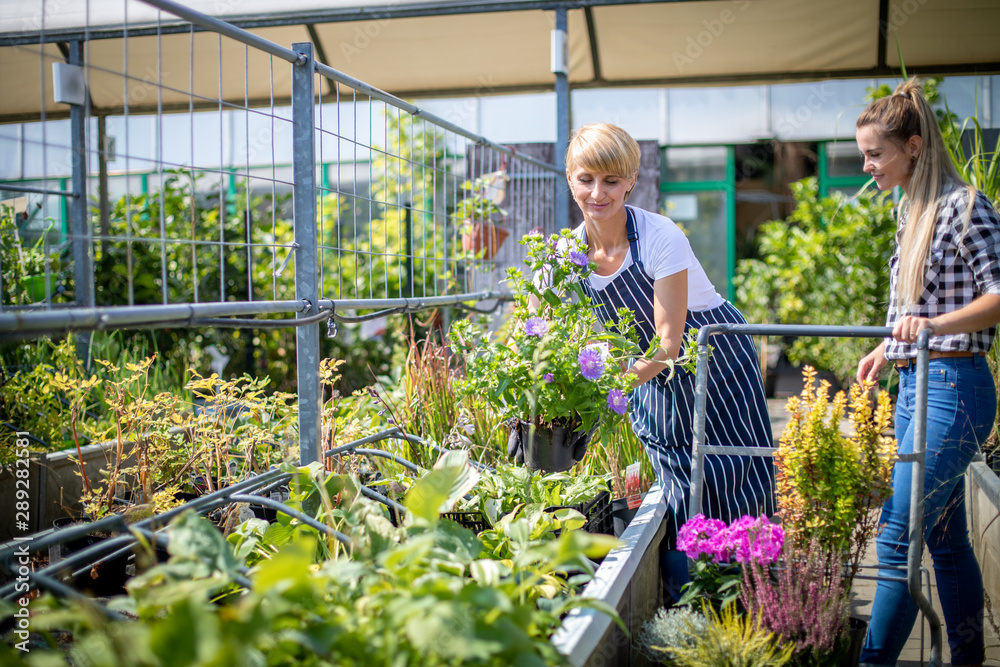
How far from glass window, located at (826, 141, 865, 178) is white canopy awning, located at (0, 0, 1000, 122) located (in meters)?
3.54

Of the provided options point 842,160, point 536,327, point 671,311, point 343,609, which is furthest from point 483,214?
point 842,160

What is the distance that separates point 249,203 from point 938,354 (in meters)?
2.23

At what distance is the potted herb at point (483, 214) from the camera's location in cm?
401

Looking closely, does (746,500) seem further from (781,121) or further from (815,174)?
(815,174)

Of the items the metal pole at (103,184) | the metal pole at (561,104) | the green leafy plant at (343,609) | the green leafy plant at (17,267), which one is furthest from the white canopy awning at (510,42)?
the green leafy plant at (343,609)

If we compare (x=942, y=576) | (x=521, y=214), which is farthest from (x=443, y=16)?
(x=942, y=576)

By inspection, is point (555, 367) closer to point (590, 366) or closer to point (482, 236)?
point (590, 366)

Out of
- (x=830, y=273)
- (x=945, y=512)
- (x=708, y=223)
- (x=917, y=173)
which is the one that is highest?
(x=708, y=223)

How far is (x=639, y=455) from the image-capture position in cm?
261

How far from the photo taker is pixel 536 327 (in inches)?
68.3

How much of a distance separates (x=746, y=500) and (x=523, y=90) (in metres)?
3.85

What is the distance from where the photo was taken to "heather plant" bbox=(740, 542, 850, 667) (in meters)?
1.35

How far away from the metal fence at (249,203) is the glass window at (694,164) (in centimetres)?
276

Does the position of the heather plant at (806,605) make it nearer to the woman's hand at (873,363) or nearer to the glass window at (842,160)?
the woman's hand at (873,363)
